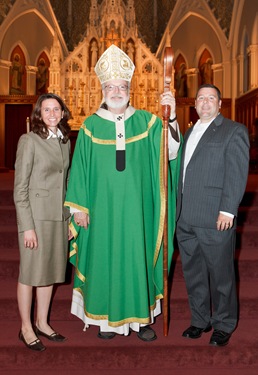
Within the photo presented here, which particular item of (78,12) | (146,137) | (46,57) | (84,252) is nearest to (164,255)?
(84,252)

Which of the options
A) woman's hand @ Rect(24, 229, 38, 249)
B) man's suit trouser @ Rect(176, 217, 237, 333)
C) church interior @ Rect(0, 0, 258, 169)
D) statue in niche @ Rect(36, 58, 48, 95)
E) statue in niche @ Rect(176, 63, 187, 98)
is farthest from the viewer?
statue in niche @ Rect(176, 63, 187, 98)

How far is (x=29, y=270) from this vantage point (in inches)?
132

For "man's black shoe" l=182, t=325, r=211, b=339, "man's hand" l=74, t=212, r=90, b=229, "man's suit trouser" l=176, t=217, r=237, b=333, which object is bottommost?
"man's black shoe" l=182, t=325, r=211, b=339

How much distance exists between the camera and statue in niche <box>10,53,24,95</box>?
51.7ft

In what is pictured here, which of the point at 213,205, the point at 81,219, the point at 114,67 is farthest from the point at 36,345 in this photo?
the point at 114,67

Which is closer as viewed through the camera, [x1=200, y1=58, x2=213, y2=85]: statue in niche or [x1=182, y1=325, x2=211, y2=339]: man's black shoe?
[x1=182, y1=325, x2=211, y2=339]: man's black shoe

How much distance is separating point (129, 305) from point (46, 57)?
14.2 metres

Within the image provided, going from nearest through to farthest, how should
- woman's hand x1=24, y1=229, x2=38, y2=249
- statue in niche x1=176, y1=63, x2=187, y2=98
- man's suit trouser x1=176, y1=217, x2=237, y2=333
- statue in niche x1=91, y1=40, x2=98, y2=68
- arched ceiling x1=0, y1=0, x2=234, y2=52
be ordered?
woman's hand x1=24, y1=229, x2=38, y2=249 < man's suit trouser x1=176, y1=217, x2=237, y2=333 < statue in niche x1=91, y1=40, x2=98, y2=68 < statue in niche x1=176, y1=63, x2=187, y2=98 < arched ceiling x1=0, y1=0, x2=234, y2=52

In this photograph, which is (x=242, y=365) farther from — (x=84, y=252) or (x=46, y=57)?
(x=46, y=57)

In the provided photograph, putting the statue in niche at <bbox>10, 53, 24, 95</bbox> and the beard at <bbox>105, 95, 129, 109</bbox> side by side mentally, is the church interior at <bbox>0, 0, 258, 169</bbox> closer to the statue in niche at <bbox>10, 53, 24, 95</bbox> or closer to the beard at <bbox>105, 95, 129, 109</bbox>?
the statue in niche at <bbox>10, 53, 24, 95</bbox>

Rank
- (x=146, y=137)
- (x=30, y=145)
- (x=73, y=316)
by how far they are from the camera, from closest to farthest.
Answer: (x=30, y=145) < (x=146, y=137) < (x=73, y=316)

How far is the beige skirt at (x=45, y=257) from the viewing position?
3357 millimetres

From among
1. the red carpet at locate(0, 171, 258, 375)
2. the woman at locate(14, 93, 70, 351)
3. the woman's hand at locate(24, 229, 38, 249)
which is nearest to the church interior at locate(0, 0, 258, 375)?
the red carpet at locate(0, 171, 258, 375)

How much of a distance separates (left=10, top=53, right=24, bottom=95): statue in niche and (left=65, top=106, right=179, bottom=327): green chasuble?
12887 mm
